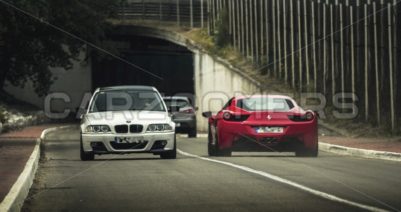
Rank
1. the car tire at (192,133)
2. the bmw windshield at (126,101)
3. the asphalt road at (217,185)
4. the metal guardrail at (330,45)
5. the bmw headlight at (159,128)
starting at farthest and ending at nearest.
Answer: the car tire at (192,133) → the metal guardrail at (330,45) → the bmw windshield at (126,101) → the bmw headlight at (159,128) → the asphalt road at (217,185)

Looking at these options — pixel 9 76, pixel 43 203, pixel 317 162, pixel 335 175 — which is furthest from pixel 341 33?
pixel 9 76

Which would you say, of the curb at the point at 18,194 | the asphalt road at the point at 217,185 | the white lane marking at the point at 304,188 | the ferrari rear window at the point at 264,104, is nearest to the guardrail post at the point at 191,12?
the ferrari rear window at the point at 264,104

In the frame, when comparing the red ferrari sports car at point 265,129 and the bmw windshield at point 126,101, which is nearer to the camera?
the red ferrari sports car at point 265,129

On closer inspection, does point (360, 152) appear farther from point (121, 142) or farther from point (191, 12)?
point (191, 12)

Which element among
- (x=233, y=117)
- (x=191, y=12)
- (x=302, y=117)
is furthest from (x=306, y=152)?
(x=191, y=12)

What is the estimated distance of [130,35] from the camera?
53.8 metres

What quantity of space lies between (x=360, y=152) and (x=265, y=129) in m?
3.40

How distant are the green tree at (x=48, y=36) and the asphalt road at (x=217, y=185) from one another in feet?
41.5

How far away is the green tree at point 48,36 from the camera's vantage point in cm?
2983

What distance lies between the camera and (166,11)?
56.0 meters

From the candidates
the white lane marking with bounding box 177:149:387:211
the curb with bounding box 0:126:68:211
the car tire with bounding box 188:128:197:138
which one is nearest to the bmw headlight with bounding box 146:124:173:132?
the white lane marking with bounding box 177:149:387:211

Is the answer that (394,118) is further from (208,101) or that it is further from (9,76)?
(9,76)

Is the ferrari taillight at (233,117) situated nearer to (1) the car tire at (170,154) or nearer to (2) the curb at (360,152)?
(1) the car tire at (170,154)

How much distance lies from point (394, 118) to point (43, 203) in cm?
1614
